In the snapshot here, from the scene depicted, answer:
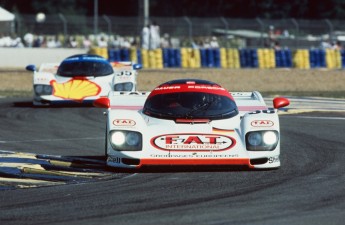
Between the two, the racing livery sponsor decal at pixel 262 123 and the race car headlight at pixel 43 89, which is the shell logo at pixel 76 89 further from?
the racing livery sponsor decal at pixel 262 123

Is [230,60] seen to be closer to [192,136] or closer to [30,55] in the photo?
Result: [30,55]

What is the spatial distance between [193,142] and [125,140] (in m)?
0.78

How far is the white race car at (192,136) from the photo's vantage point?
12008 millimetres

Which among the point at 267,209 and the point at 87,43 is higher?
the point at 267,209

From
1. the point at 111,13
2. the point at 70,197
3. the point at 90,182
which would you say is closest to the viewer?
the point at 70,197

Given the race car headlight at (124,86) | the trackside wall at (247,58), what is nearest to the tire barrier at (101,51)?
the trackside wall at (247,58)

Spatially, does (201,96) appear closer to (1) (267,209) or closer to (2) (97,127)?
(1) (267,209)

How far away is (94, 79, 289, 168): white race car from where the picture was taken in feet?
39.4

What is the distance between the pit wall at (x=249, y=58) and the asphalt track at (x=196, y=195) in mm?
25092

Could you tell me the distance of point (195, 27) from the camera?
48.8 metres

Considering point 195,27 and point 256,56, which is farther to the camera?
point 195,27

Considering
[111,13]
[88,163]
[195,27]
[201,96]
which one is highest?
[201,96]

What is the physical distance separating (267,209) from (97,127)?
909 centimetres

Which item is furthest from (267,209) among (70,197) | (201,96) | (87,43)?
(87,43)
